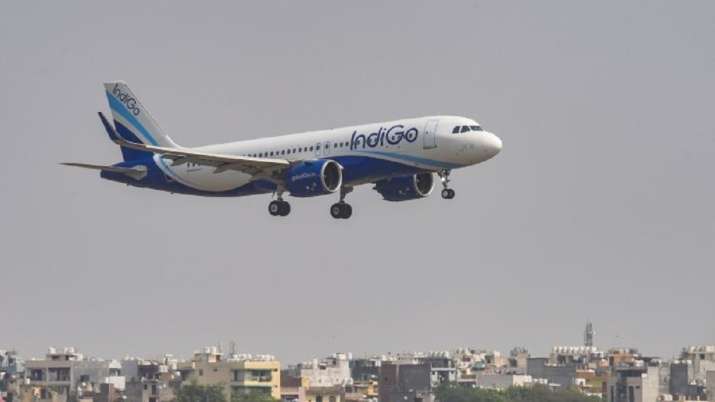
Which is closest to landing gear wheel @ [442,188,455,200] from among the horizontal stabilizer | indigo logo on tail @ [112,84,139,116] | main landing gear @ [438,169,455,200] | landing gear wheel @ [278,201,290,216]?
main landing gear @ [438,169,455,200]

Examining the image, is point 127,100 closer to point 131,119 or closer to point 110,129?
point 131,119

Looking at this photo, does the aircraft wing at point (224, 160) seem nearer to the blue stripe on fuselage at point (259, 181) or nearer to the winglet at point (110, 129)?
the blue stripe on fuselage at point (259, 181)

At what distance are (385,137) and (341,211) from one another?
7.60m

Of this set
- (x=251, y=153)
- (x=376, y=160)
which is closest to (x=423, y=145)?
(x=376, y=160)

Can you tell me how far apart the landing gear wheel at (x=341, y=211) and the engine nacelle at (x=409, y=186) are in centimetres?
303

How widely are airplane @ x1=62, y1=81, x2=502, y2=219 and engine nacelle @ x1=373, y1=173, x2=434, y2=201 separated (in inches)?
2.6

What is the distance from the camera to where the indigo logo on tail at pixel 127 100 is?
157000 millimetres

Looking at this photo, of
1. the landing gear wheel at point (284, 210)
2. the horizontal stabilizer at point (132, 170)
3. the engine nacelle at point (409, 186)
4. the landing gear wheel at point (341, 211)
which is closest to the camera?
the landing gear wheel at point (341, 211)

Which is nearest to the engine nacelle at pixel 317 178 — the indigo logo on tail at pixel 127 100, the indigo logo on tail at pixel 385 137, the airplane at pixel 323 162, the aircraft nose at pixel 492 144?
the airplane at pixel 323 162

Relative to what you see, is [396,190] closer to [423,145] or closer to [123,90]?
[423,145]

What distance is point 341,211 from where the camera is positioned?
139m

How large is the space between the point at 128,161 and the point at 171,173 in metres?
4.55

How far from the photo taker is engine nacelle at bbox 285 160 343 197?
135 metres

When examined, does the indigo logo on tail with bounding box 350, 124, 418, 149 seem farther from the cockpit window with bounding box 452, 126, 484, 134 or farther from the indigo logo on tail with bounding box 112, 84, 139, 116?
the indigo logo on tail with bounding box 112, 84, 139, 116
